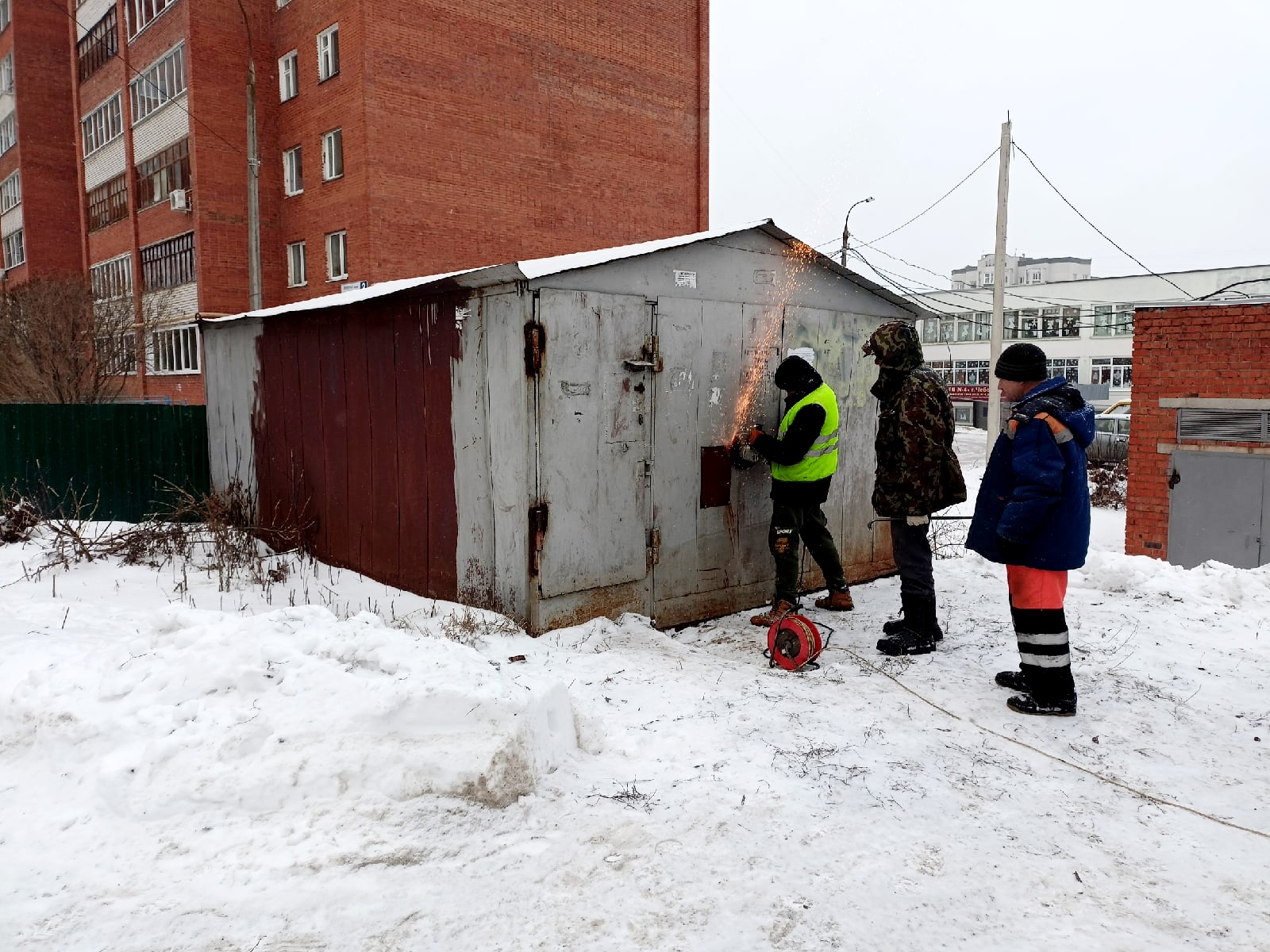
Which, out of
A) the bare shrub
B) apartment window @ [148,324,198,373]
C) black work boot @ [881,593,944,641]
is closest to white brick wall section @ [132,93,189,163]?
apartment window @ [148,324,198,373]

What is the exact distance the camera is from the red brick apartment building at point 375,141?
18922 millimetres

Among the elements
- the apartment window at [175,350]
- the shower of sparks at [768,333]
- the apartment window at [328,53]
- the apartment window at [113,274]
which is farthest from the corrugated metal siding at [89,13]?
the shower of sparks at [768,333]

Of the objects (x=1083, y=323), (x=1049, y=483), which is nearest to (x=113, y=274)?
(x=1049, y=483)

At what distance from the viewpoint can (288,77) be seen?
20.8m

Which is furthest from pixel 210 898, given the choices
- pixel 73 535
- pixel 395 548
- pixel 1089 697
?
pixel 73 535

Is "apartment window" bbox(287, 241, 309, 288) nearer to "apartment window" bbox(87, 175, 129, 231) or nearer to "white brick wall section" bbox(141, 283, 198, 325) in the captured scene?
"white brick wall section" bbox(141, 283, 198, 325)

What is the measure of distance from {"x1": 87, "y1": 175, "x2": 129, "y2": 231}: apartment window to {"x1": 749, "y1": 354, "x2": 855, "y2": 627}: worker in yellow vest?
26673mm

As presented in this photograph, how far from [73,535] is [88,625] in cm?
227

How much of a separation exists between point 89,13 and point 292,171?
12.8m

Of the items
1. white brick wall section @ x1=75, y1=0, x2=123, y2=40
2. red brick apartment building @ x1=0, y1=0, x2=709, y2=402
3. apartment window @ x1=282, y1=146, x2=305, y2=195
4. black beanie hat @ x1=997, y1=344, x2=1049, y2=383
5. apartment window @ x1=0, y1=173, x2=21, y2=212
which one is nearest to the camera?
black beanie hat @ x1=997, y1=344, x2=1049, y2=383

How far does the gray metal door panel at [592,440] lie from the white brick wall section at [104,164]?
26.2 meters

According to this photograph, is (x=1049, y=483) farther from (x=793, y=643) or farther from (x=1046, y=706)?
(x=793, y=643)

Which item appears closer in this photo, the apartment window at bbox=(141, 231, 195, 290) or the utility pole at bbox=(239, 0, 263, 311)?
the utility pole at bbox=(239, 0, 263, 311)

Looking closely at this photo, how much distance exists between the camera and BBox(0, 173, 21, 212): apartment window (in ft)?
107
